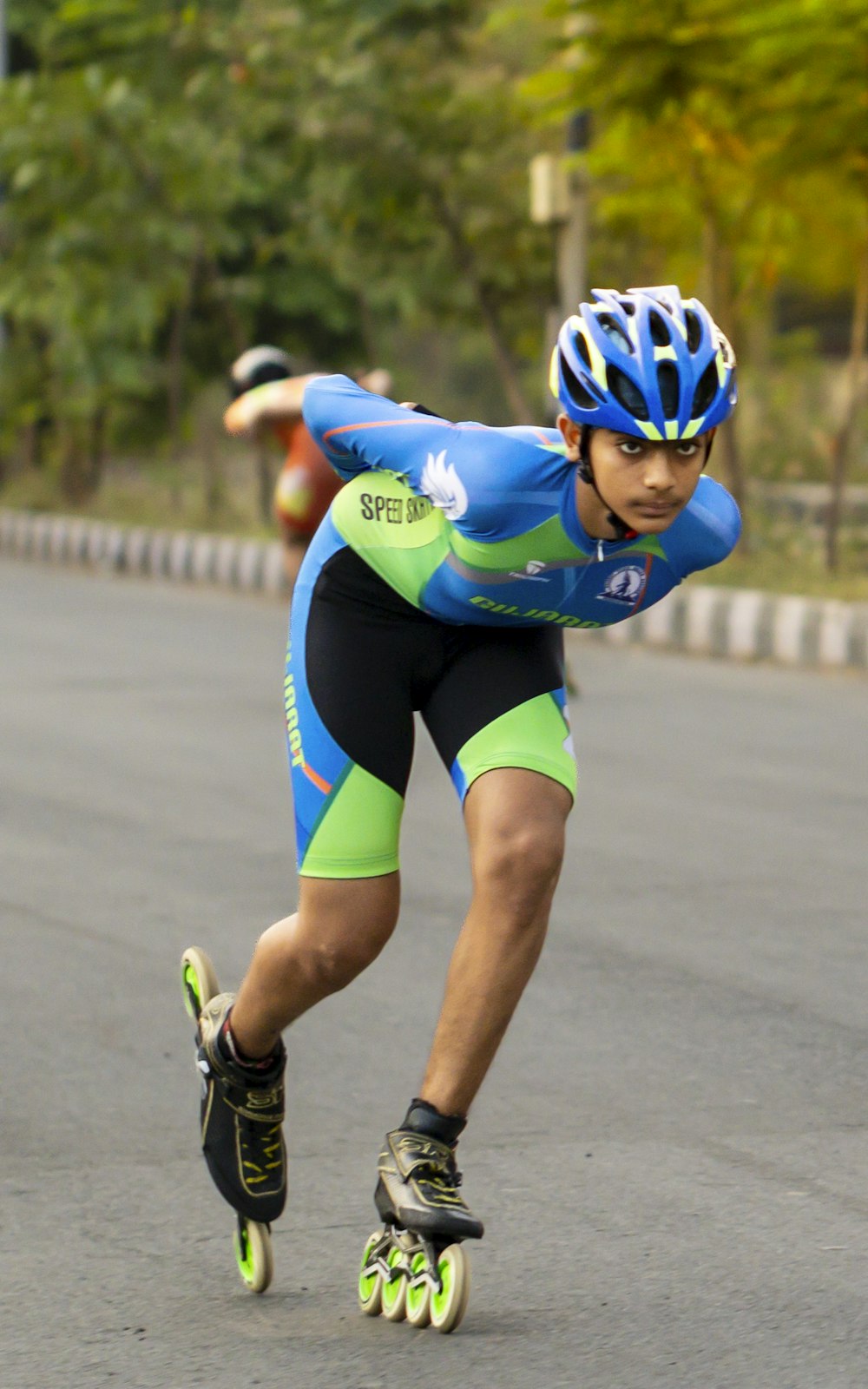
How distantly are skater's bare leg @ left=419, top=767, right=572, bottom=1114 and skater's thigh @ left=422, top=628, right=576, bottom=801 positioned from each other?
6cm

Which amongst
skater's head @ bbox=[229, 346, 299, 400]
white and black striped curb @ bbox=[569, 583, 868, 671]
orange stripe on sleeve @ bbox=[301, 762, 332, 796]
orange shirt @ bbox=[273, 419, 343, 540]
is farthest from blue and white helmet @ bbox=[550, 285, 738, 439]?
white and black striped curb @ bbox=[569, 583, 868, 671]

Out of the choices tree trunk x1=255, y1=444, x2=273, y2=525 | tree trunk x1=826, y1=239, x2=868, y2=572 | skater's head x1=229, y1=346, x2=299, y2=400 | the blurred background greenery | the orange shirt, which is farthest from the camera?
tree trunk x1=255, y1=444, x2=273, y2=525

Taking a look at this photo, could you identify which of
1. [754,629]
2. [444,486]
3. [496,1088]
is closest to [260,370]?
[496,1088]

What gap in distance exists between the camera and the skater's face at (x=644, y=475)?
146 inches

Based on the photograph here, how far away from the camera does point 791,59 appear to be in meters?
15.0

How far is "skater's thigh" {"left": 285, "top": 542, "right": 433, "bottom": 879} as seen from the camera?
4070 millimetres

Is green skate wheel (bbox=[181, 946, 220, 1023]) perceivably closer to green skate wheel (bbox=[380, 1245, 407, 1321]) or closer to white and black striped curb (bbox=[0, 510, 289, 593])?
green skate wheel (bbox=[380, 1245, 407, 1321])

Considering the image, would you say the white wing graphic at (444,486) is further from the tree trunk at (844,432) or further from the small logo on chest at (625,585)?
the tree trunk at (844,432)

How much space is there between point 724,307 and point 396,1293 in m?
15.5

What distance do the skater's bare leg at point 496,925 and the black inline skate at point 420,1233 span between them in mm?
71

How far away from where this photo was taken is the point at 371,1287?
3.98 meters

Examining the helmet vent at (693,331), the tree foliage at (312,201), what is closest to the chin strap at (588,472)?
the helmet vent at (693,331)

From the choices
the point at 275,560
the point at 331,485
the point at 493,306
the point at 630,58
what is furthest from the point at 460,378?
the point at 331,485

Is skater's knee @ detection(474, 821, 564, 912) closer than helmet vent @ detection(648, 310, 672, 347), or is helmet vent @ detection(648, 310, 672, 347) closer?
helmet vent @ detection(648, 310, 672, 347)
